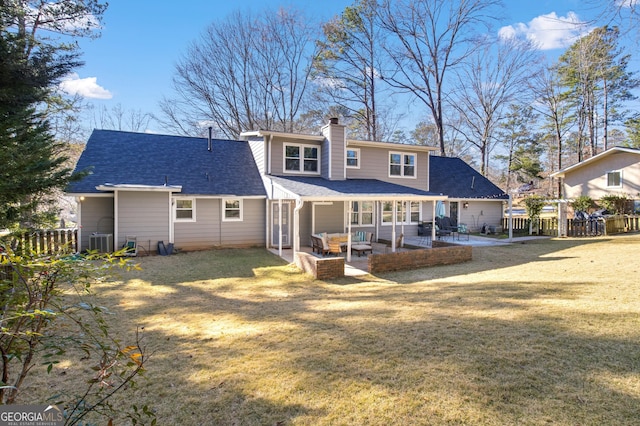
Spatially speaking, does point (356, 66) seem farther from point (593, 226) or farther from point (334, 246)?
point (334, 246)

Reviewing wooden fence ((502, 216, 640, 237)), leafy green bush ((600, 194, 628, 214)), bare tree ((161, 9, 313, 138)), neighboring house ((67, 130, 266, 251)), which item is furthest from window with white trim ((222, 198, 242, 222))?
leafy green bush ((600, 194, 628, 214))

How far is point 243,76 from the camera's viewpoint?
89.8ft

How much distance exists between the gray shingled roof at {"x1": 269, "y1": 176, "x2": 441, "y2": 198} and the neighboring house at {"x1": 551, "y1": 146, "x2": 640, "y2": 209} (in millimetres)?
16492

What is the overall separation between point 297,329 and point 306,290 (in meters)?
2.94

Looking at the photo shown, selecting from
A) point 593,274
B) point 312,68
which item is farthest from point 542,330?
point 312,68

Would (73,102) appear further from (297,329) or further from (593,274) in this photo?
(593,274)

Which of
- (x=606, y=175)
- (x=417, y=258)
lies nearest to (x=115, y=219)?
(x=417, y=258)

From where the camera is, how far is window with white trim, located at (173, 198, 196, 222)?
13.4 metres

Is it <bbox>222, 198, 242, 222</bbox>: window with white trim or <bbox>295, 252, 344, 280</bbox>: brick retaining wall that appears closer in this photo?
<bbox>295, 252, 344, 280</bbox>: brick retaining wall

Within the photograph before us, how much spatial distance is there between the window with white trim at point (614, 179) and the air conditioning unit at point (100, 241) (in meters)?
28.7

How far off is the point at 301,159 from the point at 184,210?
18.1 feet

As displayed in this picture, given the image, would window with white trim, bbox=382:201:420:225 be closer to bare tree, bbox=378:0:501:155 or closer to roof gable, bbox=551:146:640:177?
bare tree, bbox=378:0:501:155

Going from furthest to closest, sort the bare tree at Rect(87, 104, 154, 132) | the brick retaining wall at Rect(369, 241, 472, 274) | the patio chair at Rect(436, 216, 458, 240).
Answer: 1. the bare tree at Rect(87, 104, 154, 132)
2. the patio chair at Rect(436, 216, 458, 240)
3. the brick retaining wall at Rect(369, 241, 472, 274)

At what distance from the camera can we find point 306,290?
Result: 26.7 ft
